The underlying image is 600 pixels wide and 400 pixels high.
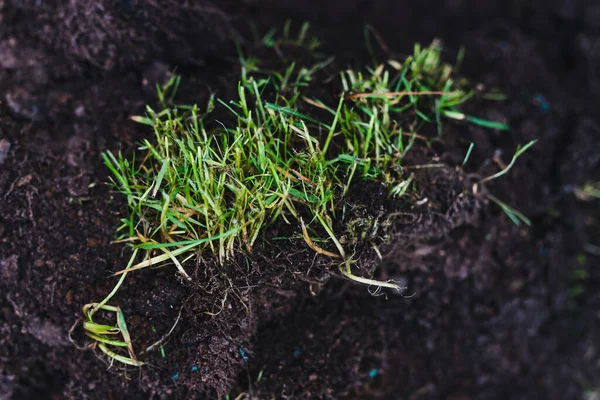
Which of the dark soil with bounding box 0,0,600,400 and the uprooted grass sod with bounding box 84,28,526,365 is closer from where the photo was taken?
the uprooted grass sod with bounding box 84,28,526,365

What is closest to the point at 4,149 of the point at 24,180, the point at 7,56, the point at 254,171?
the point at 24,180

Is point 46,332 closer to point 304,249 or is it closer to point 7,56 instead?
point 304,249

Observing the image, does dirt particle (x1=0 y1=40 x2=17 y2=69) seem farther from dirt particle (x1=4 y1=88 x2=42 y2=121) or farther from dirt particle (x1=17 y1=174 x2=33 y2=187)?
dirt particle (x1=17 y1=174 x2=33 y2=187)

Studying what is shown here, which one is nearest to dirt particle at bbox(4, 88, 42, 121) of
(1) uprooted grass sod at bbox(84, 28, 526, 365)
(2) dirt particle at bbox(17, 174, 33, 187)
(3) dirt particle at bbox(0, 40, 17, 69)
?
(3) dirt particle at bbox(0, 40, 17, 69)

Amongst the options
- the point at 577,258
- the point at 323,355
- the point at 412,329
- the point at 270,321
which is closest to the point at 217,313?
the point at 270,321

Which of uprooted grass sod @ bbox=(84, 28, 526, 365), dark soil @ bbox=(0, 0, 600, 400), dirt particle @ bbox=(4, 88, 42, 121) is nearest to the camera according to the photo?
uprooted grass sod @ bbox=(84, 28, 526, 365)

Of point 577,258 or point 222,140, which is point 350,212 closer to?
point 222,140

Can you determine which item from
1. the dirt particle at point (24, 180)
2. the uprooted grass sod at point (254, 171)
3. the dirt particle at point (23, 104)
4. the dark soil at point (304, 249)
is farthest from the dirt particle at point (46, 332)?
the dirt particle at point (23, 104)
